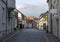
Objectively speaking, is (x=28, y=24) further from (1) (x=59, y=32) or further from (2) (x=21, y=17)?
(1) (x=59, y=32)

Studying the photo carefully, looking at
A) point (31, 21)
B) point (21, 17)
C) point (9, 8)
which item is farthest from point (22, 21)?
point (9, 8)

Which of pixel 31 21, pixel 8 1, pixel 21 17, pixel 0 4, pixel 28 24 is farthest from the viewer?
pixel 31 21

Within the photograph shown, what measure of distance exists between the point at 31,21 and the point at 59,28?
308ft

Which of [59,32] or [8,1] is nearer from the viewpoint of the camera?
[59,32]

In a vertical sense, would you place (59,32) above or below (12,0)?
below

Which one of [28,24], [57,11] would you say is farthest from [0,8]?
[28,24]

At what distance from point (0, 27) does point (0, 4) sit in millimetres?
2945

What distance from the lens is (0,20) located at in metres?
28.5

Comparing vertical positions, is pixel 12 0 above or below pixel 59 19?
above

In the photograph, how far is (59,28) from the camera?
86.2 feet

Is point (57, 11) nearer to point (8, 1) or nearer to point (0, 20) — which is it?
point (0, 20)

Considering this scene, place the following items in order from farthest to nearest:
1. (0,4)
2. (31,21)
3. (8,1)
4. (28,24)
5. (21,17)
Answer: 1. (31,21)
2. (28,24)
3. (21,17)
4. (8,1)
5. (0,4)

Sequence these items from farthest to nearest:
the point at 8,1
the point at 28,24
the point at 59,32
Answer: the point at 28,24, the point at 8,1, the point at 59,32

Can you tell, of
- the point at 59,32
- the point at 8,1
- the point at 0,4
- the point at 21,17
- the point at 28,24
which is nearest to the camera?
the point at 59,32
